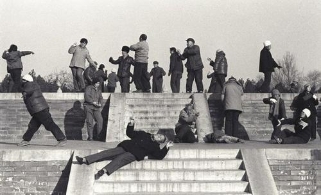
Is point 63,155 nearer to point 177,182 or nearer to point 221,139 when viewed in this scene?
point 177,182

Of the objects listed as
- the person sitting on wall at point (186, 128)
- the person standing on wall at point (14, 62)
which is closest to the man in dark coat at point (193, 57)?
the person sitting on wall at point (186, 128)

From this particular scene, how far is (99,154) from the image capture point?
9773 millimetres

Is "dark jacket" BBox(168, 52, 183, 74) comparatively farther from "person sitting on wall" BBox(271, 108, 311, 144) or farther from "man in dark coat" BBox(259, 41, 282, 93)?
"person sitting on wall" BBox(271, 108, 311, 144)

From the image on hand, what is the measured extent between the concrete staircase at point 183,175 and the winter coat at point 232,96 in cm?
329

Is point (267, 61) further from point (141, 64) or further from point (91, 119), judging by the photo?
point (91, 119)

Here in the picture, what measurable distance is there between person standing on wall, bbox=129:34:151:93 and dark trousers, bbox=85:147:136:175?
6.78 m

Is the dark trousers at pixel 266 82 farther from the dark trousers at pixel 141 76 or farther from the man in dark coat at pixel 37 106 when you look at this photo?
the man in dark coat at pixel 37 106

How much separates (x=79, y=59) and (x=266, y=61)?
220 inches

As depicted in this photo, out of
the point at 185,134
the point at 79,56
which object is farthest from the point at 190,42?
the point at 185,134

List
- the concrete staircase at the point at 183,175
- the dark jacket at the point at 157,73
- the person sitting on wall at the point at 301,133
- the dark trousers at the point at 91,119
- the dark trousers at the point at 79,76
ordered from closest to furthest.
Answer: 1. the concrete staircase at the point at 183,175
2. the person sitting on wall at the point at 301,133
3. the dark trousers at the point at 91,119
4. the dark trousers at the point at 79,76
5. the dark jacket at the point at 157,73

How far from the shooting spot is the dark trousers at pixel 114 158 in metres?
9.58

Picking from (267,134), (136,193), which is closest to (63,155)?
(136,193)

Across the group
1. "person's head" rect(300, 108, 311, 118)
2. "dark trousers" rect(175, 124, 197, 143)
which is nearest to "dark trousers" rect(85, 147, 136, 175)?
"dark trousers" rect(175, 124, 197, 143)

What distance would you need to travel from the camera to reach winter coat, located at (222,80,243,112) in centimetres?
1363
